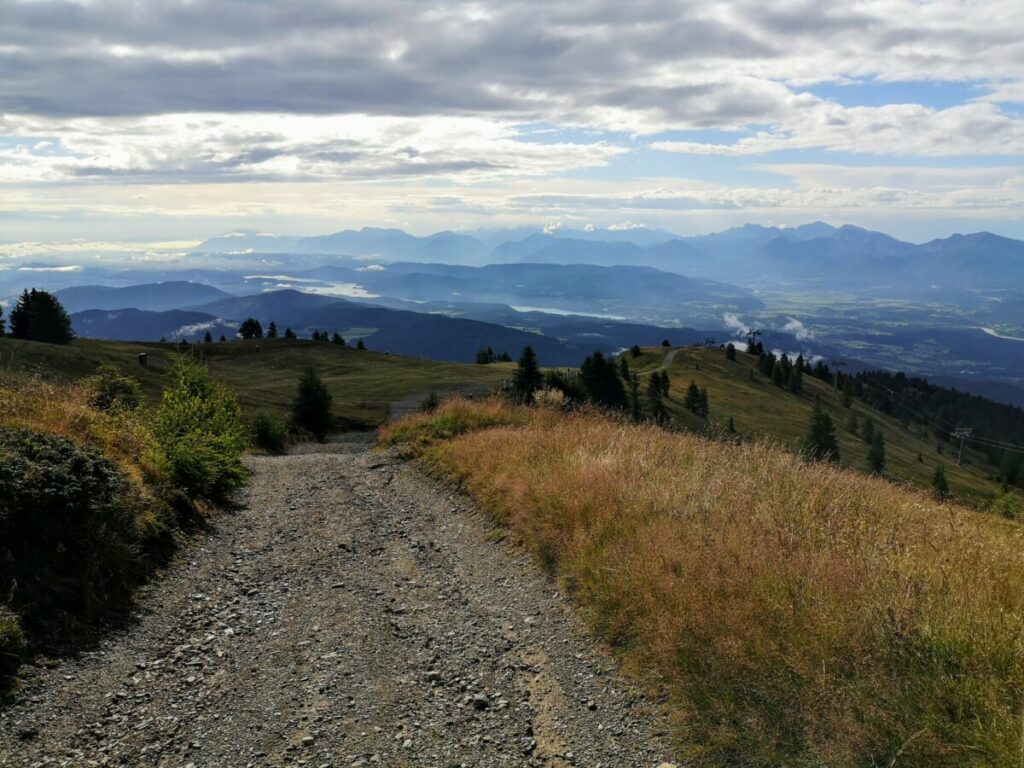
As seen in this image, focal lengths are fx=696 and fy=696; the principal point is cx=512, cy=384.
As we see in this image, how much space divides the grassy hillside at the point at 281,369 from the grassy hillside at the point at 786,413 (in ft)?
101

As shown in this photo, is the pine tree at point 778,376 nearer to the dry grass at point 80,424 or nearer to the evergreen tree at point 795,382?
the evergreen tree at point 795,382

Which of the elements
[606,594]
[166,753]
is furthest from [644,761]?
[166,753]

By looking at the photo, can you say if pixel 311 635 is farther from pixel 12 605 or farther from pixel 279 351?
pixel 279 351

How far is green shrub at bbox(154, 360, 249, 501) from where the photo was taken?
1373 cm

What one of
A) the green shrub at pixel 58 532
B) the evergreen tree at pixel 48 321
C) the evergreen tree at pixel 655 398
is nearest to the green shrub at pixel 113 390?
the green shrub at pixel 58 532

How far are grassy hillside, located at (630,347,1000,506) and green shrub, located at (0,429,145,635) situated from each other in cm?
7455

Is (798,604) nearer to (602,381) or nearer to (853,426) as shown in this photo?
(602,381)

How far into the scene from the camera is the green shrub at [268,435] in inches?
1209

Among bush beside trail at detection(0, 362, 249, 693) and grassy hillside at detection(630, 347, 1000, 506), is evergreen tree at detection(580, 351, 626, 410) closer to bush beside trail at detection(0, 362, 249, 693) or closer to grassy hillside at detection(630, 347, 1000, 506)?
grassy hillside at detection(630, 347, 1000, 506)

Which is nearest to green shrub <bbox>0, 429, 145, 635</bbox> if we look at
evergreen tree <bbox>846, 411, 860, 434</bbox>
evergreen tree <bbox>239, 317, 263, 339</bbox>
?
evergreen tree <bbox>846, 411, 860, 434</bbox>

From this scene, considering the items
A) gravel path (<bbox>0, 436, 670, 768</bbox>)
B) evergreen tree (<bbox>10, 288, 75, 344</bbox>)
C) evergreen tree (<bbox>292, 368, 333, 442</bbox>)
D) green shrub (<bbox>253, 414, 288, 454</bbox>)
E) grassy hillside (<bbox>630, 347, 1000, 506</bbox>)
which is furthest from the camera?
grassy hillside (<bbox>630, 347, 1000, 506</bbox>)

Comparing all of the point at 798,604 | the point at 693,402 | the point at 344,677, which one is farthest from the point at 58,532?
the point at 693,402

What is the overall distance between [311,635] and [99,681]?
2.06 m

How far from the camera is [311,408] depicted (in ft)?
135
